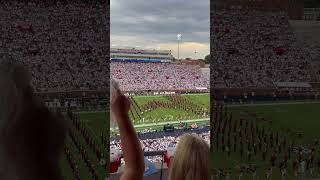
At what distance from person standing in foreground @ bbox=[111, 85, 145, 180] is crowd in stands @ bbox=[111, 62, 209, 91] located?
21.3m

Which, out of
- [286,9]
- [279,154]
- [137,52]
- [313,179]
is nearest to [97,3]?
[286,9]

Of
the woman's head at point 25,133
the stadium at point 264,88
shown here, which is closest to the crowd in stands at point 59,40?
the stadium at point 264,88

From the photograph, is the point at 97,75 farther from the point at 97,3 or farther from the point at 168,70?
the point at 168,70

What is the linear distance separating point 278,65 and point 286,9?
1.39 m

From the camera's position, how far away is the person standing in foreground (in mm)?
786

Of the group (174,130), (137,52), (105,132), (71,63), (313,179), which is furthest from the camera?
(137,52)

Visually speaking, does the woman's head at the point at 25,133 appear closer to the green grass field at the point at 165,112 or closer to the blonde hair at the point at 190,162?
the blonde hair at the point at 190,162

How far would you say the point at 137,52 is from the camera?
2481 cm

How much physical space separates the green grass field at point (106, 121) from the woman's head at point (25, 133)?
239cm

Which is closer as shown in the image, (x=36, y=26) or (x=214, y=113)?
(x=36, y=26)

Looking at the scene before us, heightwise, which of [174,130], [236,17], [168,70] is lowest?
[174,130]

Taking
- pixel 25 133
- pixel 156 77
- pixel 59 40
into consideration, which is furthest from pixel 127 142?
pixel 156 77

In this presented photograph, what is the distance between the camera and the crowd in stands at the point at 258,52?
42.8 feet

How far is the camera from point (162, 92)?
2239cm
